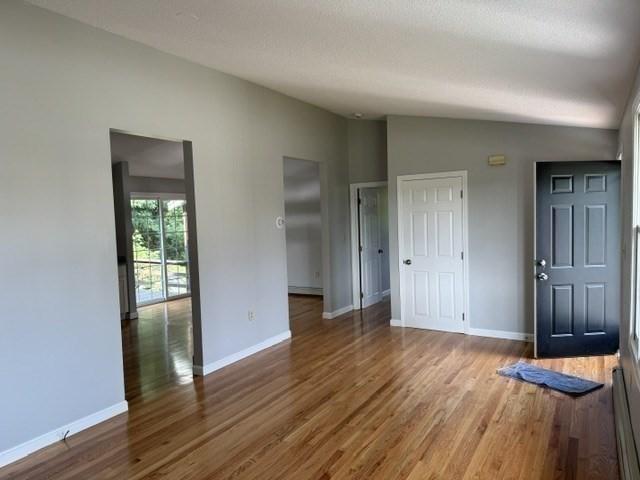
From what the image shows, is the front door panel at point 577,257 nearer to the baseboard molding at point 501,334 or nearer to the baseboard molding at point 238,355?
the baseboard molding at point 501,334

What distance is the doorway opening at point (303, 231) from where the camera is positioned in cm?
825

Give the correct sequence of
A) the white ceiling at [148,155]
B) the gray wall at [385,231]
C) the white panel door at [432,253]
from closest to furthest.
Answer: the white panel door at [432,253] → the white ceiling at [148,155] → the gray wall at [385,231]

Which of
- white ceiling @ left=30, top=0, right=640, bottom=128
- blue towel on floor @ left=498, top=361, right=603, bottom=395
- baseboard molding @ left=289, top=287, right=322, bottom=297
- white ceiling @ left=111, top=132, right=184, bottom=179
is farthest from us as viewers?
baseboard molding @ left=289, top=287, right=322, bottom=297

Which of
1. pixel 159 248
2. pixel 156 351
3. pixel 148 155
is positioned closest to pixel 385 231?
pixel 148 155

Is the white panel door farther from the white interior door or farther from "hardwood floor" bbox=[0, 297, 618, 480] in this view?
the white interior door

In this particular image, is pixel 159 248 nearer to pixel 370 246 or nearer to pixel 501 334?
pixel 370 246

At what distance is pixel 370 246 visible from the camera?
706 centimetres

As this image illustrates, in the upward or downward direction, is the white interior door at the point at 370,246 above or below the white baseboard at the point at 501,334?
above

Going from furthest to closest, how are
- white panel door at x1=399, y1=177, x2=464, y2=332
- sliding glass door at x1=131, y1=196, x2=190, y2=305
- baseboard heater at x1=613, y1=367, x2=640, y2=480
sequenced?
sliding glass door at x1=131, y1=196, x2=190, y2=305 < white panel door at x1=399, y1=177, x2=464, y2=332 < baseboard heater at x1=613, y1=367, x2=640, y2=480

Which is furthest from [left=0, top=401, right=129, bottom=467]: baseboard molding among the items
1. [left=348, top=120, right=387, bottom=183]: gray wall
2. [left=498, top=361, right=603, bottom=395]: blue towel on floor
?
[left=348, top=120, right=387, bottom=183]: gray wall

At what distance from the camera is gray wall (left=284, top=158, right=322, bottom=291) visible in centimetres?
830

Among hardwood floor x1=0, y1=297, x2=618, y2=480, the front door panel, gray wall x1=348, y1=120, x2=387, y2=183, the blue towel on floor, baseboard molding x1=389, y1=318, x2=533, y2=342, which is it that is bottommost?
hardwood floor x1=0, y1=297, x2=618, y2=480

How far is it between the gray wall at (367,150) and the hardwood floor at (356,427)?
2.94 m

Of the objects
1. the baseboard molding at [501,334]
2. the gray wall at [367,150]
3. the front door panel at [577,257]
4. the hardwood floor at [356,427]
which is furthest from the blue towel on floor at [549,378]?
the gray wall at [367,150]
